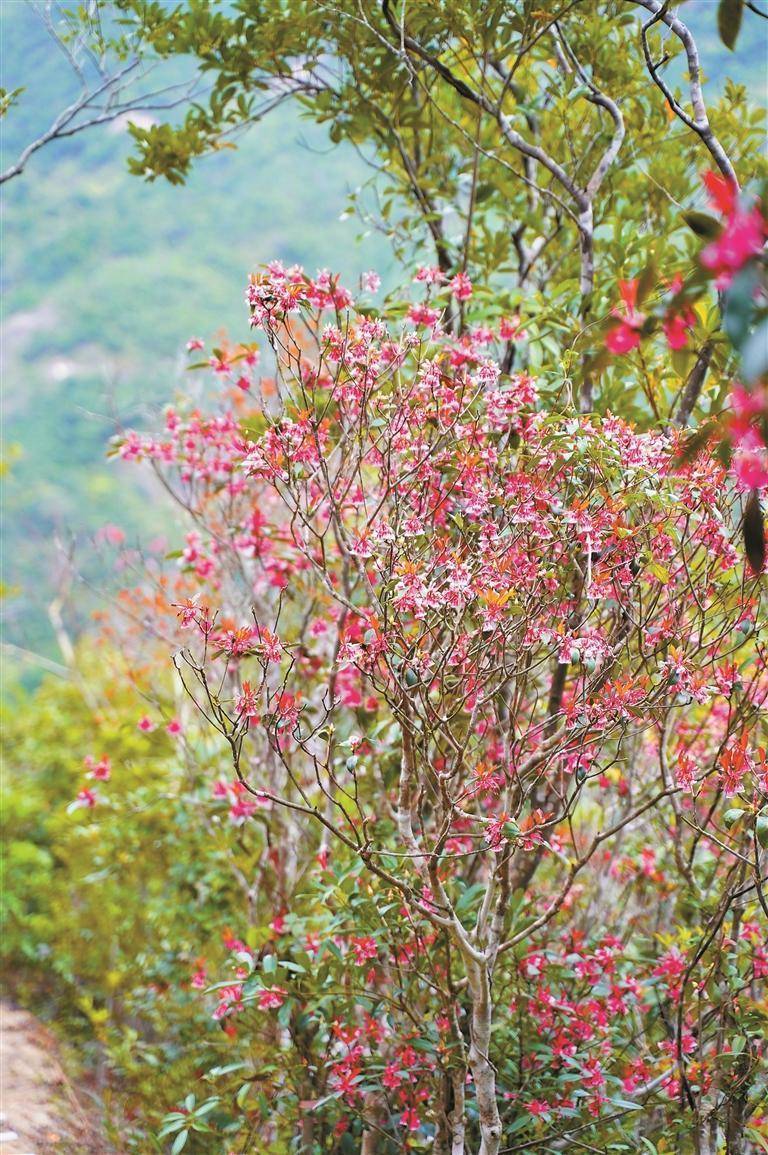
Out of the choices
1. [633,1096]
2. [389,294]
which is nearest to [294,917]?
[633,1096]

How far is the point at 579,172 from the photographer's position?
2.44m

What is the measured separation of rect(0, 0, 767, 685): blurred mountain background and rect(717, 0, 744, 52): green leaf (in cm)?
792

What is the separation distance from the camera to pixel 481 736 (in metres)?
2.00

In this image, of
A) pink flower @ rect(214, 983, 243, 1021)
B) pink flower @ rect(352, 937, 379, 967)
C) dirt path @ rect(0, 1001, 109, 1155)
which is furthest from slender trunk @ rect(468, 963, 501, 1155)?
dirt path @ rect(0, 1001, 109, 1155)

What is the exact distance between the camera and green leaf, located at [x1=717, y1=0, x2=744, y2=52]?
81 centimetres

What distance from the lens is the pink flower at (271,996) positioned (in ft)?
6.19

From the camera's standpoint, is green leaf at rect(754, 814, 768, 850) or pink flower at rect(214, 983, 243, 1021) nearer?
green leaf at rect(754, 814, 768, 850)

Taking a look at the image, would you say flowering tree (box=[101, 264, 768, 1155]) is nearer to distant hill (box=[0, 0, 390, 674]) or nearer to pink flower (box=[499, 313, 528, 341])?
pink flower (box=[499, 313, 528, 341])

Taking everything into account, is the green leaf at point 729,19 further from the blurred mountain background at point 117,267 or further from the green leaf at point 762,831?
the blurred mountain background at point 117,267

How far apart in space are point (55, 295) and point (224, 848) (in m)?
8.90

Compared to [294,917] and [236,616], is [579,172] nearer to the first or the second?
[236,616]

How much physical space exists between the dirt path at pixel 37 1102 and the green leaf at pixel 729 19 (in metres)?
2.60

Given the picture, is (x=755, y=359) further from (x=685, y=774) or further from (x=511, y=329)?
(x=511, y=329)

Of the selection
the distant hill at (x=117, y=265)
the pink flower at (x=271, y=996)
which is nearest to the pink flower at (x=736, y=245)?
the pink flower at (x=271, y=996)
